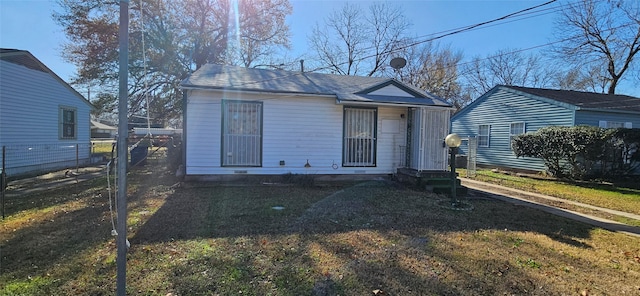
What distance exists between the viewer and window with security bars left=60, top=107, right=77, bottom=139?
44.2 ft

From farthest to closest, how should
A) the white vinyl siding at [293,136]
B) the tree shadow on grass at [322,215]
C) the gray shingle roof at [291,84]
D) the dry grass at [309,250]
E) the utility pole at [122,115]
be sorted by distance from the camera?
the gray shingle roof at [291,84] → the white vinyl siding at [293,136] → the tree shadow on grass at [322,215] → the dry grass at [309,250] → the utility pole at [122,115]

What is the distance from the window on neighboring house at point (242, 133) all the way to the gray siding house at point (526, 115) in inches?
482

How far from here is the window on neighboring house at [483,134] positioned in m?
17.2

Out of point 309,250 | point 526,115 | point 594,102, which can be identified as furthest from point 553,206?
point 594,102

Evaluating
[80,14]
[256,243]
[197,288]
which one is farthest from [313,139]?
[80,14]

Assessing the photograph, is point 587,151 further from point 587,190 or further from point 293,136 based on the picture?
point 293,136

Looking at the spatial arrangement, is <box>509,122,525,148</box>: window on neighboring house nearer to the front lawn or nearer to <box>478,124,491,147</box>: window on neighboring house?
<box>478,124,491,147</box>: window on neighboring house

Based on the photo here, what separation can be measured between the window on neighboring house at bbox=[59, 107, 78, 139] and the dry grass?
779 cm

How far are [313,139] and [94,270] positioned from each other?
21.2 feet

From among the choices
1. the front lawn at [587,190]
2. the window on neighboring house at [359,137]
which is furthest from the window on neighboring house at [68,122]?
the front lawn at [587,190]

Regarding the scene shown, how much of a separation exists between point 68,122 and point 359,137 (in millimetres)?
12501

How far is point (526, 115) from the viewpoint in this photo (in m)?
15.0

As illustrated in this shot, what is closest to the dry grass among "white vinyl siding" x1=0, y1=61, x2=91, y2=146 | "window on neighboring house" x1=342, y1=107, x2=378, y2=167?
"window on neighboring house" x1=342, y1=107, x2=378, y2=167

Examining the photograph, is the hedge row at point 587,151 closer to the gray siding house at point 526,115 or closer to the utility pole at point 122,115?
the gray siding house at point 526,115
